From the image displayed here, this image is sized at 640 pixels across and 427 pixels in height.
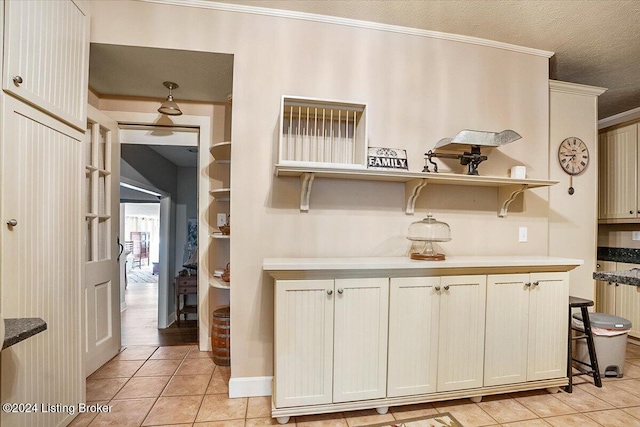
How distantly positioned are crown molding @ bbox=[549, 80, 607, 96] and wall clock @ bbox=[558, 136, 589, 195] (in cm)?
40

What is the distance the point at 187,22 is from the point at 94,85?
1120 millimetres

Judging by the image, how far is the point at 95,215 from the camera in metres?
2.29

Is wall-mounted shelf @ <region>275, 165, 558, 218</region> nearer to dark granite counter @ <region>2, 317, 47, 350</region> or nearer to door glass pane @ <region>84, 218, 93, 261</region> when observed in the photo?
dark granite counter @ <region>2, 317, 47, 350</region>

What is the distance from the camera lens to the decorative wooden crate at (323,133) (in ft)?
6.71

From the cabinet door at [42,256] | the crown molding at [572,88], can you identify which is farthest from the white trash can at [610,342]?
the cabinet door at [42,256]

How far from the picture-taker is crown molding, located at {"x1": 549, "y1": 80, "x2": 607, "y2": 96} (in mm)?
2527

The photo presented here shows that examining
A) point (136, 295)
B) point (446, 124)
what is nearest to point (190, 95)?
point (446, 124)

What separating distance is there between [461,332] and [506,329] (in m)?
0.34

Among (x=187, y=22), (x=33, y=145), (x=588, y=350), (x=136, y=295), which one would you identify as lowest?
(x=136, y=295)

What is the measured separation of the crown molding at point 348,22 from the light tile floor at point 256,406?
8.51 feet

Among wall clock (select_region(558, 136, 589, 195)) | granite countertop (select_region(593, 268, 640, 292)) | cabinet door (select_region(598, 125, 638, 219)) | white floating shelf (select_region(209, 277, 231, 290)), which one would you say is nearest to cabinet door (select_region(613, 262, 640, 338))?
cabinet door (select_region(598, 125, 638, 219))

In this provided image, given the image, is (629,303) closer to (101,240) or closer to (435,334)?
(435,334)

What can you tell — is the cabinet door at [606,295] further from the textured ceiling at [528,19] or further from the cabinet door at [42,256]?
the cabinet door at [42,256]

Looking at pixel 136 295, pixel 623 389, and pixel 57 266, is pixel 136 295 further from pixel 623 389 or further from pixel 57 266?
pixel 623 389
